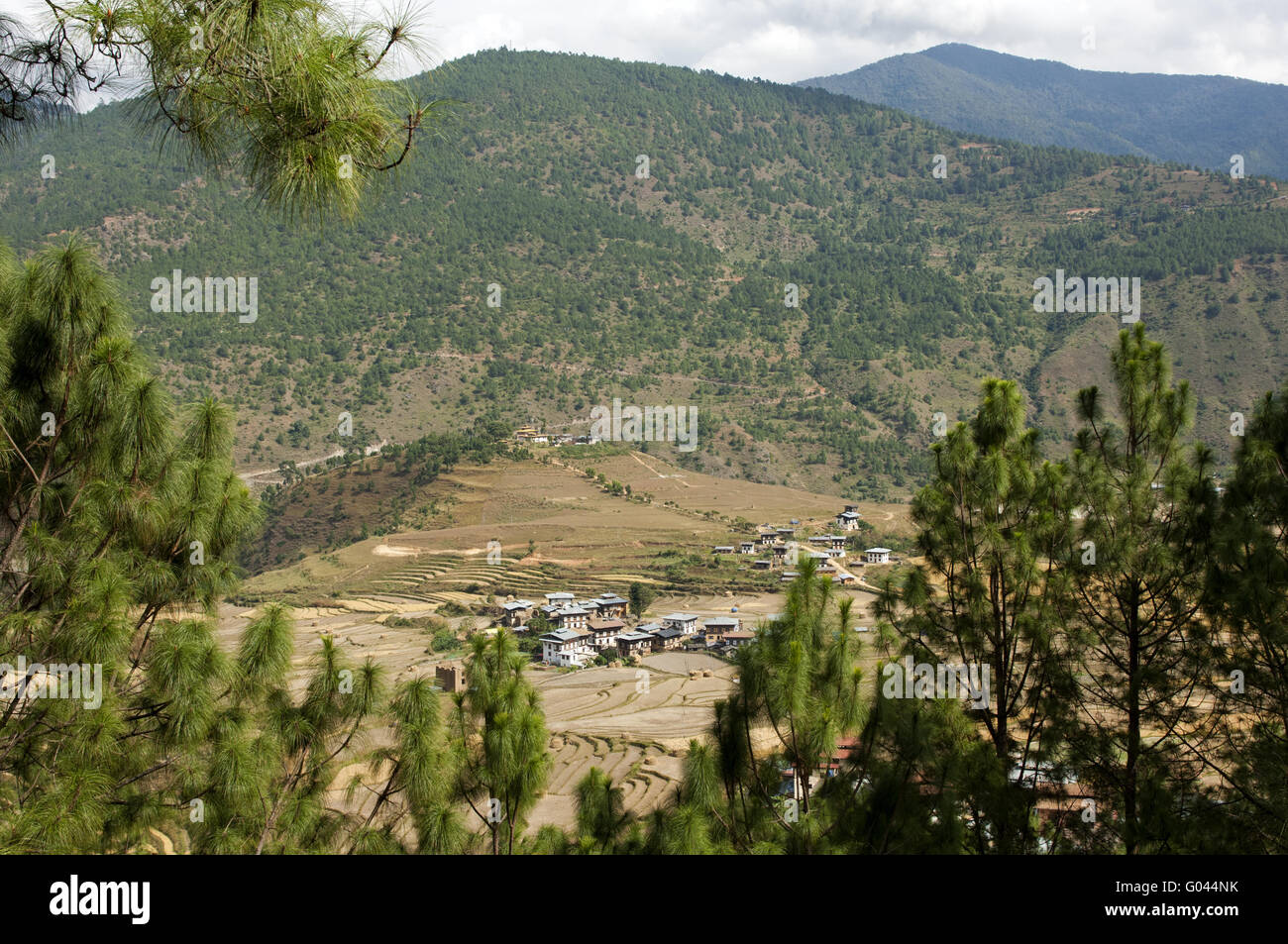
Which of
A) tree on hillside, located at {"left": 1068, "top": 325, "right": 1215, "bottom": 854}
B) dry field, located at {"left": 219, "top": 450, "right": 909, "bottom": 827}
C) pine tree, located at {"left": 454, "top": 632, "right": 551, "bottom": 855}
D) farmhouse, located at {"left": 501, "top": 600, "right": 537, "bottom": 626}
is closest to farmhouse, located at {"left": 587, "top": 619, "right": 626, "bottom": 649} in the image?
dry field, located at {"left": 219, "top": 450, "right": 909, "bottom": 827}

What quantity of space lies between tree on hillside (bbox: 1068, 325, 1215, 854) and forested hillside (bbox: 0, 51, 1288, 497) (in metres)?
57.1

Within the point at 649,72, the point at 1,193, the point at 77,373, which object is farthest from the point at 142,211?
the point at 77,373

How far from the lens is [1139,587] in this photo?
652cm

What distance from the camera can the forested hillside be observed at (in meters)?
71.4

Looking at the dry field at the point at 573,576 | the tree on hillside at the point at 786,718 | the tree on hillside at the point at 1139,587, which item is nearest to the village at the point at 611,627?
the dry field at the point at 573,576

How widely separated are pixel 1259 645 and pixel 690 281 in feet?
295

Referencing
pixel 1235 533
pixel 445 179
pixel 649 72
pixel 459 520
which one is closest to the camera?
pixel 1235 533

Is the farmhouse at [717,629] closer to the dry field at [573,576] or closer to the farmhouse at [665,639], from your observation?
the dry field at [573,576]

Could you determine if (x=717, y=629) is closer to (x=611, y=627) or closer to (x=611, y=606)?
(x=611, y=627)

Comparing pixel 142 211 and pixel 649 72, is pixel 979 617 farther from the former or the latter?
pixel 649 72

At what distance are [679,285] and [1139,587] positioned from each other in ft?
290

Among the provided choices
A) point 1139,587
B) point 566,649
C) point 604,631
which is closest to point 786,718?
point 1139,587

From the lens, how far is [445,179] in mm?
100438

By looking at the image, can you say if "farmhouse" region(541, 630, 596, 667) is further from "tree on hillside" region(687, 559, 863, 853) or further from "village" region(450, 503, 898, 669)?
"tree on hillside" region(687, 559, 863, 853)
